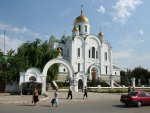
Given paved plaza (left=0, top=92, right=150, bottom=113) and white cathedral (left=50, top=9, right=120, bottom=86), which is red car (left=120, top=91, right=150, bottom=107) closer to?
paved plaza (left=0, top=92, right=150, bottom=113)

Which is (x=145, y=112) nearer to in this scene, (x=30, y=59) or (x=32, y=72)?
(x=32, y=72)

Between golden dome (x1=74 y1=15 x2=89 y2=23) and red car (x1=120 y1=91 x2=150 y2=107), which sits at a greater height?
golden dome (x1=74 y1=15 x2=89 y2=23)

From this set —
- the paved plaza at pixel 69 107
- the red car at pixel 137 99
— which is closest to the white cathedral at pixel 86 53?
the paved plaza at pixel 69 107

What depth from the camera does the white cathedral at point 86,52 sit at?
207 ft

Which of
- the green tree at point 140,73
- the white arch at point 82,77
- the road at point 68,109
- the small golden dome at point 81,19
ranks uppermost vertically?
the small golden dome at point 81,19

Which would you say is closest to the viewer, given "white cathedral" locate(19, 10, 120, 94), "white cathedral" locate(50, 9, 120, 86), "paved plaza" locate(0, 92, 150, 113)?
"paved plaza" locate(0, 92, 150, 113)

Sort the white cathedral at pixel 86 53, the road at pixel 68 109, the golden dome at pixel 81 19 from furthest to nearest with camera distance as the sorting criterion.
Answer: the golden dome at pixel 81 19 → the white cathedral at pixel 86 53 → the road at pixel 68 109

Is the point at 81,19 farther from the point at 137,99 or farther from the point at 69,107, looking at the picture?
the point at 69,107

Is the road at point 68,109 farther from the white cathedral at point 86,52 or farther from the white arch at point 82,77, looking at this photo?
the white cathedral at point 86,52

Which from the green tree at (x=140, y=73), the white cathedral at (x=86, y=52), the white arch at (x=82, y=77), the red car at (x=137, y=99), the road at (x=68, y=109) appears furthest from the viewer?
the green tree at (x=140, y=73)

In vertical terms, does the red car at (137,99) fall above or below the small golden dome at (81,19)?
below

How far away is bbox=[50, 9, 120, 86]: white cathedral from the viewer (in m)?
63.0

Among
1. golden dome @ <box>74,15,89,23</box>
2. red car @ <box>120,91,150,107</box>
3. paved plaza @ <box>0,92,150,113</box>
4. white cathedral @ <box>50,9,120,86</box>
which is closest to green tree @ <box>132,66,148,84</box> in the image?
white cathedral @ <box>50,9,120,86</box>

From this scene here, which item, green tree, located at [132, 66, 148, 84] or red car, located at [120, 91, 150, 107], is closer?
red car, located at [120, 91, 150, 107]
